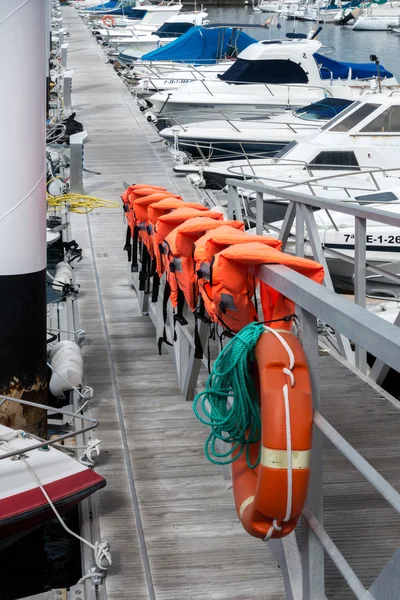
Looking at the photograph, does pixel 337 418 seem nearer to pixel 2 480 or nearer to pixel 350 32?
pixel 2 480

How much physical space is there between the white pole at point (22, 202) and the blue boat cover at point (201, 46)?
71.7ft

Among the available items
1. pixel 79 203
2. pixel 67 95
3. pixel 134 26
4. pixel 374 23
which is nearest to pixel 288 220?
pixel 79 203

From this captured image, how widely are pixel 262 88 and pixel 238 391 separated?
1689cm

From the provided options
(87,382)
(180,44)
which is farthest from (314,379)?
(180,44)

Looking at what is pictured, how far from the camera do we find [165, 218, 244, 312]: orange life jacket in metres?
4.52

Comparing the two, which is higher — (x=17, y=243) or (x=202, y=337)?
(x=17, y=243)

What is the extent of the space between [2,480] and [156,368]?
2.11 metres

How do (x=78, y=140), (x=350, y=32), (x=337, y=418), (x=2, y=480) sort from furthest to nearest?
(x=350, y=32), (x=78, y=140), (x=337, y=418), (x=2, y=480)

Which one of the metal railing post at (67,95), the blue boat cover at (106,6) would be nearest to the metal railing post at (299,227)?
the metal railing post at (67,95)

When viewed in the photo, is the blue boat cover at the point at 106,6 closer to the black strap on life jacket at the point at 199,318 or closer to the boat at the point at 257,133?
the boat at the point at 257,133

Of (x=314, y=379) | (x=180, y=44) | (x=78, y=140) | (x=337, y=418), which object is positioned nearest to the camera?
(x=314, y=379)

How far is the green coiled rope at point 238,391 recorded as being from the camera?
2.97 m

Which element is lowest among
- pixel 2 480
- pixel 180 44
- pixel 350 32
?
pixel 350 32

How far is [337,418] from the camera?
4.80 metres
